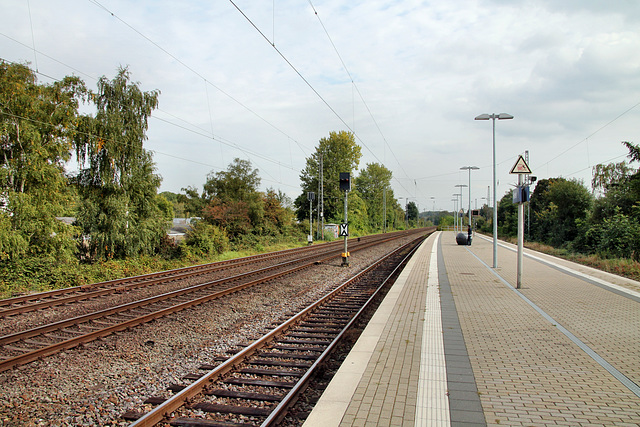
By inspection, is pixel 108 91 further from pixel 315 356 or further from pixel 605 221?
pixel 605 221

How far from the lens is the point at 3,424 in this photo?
4.16 m

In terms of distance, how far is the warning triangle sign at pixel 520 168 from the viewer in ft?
37.0

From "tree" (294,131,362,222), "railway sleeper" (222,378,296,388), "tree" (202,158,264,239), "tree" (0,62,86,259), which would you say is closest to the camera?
"railway sleeper" (222,378,296,388)

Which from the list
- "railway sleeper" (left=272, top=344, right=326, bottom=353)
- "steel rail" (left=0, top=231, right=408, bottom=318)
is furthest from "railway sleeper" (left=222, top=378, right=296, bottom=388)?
"steel rail" (left=0, top=231, right=408, bottom=318)

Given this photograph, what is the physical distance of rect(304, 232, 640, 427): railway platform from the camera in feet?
12.7

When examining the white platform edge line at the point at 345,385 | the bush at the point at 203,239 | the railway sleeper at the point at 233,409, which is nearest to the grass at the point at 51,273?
the bush at the point at 203,239

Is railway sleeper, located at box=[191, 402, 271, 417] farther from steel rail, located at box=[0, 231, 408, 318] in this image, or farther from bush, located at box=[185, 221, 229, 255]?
bush, located at box=[185, 221, 229, 255]

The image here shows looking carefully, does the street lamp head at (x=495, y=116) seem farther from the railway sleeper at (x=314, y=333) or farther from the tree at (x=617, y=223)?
the railway sleeper at (x=314, y=333)

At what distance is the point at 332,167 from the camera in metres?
56.4

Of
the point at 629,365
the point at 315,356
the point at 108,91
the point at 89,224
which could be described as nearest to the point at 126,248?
the point at 89,224

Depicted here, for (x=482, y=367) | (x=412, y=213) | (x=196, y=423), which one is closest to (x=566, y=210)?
(x=482, y=367)

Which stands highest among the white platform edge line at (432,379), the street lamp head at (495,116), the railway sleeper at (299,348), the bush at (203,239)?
the street lamp head at (495,116)

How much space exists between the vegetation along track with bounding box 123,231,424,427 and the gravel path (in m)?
0.42

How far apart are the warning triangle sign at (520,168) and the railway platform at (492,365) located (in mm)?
3419
